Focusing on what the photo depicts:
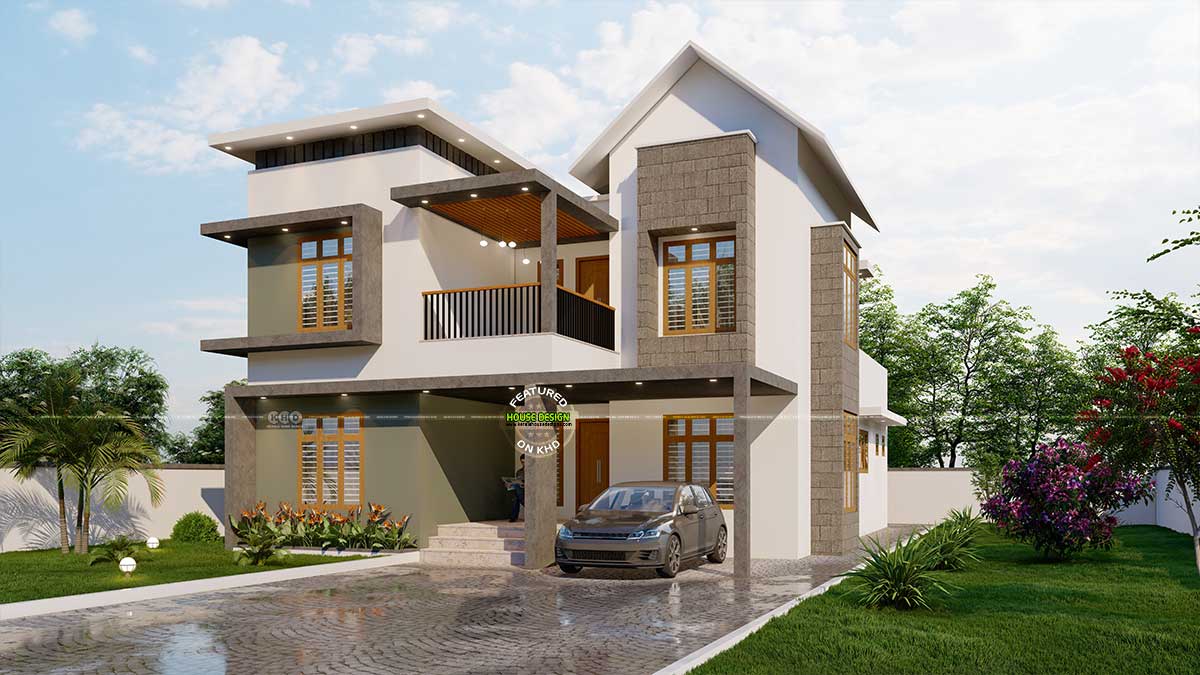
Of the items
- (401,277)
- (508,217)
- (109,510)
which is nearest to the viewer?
(401,277)

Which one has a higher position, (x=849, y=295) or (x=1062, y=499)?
(x=849, y=295)

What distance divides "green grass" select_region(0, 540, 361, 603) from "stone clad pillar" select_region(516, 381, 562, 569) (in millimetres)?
3324

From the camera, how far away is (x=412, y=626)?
36.1 ft

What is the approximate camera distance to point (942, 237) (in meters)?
40.2

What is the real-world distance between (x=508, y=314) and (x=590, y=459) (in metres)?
4.72

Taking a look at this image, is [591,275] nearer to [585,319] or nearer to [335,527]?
[585,319]

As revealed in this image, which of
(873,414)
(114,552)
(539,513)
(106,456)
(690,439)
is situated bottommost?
(114,552)

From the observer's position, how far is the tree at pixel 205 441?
40688 mm

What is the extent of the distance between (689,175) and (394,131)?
5533 millimetres

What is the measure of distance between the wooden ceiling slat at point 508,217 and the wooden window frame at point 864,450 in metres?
8.45

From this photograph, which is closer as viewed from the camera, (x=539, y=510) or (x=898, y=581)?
(x=898, y=581)

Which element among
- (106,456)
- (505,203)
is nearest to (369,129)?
(505,203)

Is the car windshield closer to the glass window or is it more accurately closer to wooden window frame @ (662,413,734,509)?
wooden window frame @ (662,413,734,509)

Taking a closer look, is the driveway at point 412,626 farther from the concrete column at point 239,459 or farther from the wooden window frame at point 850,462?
the concrete column at point 239,459
